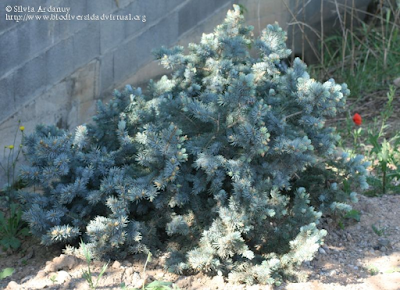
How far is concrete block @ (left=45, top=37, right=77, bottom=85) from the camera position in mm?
4026

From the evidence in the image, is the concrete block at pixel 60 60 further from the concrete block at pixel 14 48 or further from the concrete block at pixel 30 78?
the concrete block at pixel 14 48

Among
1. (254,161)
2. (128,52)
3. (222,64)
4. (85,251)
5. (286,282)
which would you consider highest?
(128,52)

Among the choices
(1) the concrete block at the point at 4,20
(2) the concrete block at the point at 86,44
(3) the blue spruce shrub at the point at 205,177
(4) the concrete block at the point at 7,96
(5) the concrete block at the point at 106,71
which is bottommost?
(3) the blue spruce shrub at the point at 205,177

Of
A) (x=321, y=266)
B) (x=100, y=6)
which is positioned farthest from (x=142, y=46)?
(x=321, y=266)

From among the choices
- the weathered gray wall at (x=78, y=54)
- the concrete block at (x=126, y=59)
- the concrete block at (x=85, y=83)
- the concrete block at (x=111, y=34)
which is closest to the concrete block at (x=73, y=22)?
the weathered gray wall at (x=78, y=54)

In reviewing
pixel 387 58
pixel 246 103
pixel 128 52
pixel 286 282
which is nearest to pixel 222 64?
pixel 246 103

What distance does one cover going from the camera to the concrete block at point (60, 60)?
13.2ft

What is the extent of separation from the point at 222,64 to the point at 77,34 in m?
1.43

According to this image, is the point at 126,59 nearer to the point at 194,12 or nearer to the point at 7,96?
the point at 194,12

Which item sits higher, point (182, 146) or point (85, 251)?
point (182, 146)

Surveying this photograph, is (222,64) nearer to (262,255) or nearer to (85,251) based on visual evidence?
(262,255)

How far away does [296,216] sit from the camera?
2.84 metres

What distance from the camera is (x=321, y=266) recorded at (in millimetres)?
2902

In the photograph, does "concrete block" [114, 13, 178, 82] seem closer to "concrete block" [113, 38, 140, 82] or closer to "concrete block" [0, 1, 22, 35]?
"concrete block" [113, 38, 140, 82]
